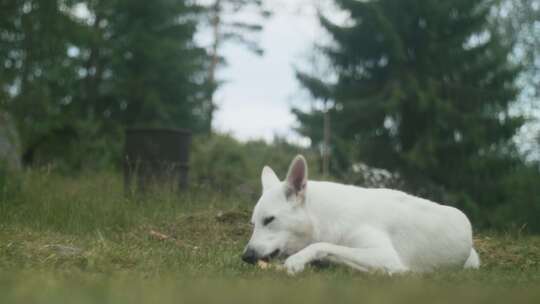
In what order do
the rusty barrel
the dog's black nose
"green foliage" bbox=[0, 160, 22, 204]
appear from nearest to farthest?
the dog's black nose
"green foliage" bbox=[0, 160, 22, 204]
the rusty barrel

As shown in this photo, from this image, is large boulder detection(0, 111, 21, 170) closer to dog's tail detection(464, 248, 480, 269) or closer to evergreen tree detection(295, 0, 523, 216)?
dog's tail detection(464, 248, 480, 269)

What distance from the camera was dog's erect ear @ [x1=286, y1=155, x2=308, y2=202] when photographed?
616 centimetres

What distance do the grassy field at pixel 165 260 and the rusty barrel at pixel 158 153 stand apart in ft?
2.15

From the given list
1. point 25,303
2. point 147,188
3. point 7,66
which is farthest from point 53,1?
point 25,303

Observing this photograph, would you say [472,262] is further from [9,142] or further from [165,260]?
[9,142]

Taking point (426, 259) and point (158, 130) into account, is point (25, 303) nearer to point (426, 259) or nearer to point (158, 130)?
point (426, 259)

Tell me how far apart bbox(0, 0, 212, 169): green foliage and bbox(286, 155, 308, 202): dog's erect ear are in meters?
12.1

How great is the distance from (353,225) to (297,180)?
66 cm

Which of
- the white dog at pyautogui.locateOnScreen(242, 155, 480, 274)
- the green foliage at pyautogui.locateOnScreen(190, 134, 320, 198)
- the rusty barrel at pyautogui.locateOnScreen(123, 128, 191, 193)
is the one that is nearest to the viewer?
the white dog at pyautogui.locateOnScreen(242, 155, 480, 274)

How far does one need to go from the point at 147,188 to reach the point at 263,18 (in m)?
21.6

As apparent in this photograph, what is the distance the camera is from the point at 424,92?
69.5ft

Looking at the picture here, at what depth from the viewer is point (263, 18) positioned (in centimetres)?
3145

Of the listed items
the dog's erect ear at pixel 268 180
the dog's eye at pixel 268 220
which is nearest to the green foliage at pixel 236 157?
the dog's erect ear at pixel 268 180

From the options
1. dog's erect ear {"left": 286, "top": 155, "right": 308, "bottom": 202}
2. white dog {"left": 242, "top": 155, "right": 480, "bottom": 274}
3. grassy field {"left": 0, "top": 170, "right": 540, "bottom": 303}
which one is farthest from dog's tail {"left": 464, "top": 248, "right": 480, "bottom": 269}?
dog's erect ear {"left": 286, "top": 155, "right": 308, "bottom": 202}
